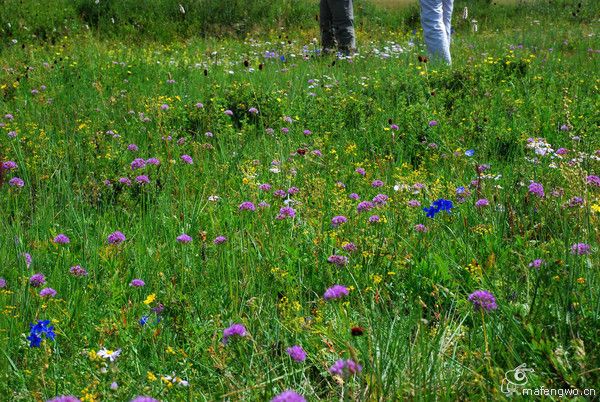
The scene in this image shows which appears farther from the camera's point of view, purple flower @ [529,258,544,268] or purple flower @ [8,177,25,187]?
purple flower @ [8,177,25,187]

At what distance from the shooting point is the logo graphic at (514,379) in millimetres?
1512

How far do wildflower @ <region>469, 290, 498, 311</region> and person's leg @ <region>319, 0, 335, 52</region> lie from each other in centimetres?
691

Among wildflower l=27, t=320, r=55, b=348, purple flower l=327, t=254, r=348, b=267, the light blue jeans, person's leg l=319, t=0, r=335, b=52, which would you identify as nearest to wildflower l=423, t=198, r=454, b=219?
purple flower l=327, t=254, r=348, b=267

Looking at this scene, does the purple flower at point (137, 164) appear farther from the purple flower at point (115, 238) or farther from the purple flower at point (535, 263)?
the purple flower at point (535, 263)

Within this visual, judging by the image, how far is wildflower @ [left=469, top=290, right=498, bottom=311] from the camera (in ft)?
5.84

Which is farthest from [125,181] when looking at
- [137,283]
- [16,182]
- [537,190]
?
[537,190]

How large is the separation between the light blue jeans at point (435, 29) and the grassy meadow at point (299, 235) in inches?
28.5

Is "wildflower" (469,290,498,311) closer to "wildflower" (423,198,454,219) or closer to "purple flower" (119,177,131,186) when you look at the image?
"wildflower" (423,198,454,219)

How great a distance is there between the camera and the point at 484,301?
5.91 feet

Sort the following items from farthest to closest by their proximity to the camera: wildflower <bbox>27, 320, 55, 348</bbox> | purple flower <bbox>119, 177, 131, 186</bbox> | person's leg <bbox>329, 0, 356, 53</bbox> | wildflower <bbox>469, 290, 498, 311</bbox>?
person's leg <bbox>329, 0, 356, 53</bbox>, purple flower <bbox>119, 177, 131, 186</bbox>, wildflower <bbox>469, 290, 498, 311</bbox>, wildflower <bbox>27, 320, 55, 348</bbox>

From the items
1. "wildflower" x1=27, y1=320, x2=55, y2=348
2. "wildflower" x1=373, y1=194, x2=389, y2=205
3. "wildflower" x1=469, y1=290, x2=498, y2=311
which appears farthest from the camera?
"wildflower" x1=373, y1=194, x2=389, y2=205

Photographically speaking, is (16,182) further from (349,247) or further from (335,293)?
(335,293)

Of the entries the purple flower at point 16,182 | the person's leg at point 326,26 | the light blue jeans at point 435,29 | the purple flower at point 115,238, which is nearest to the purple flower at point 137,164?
the purple flower at point 16,182

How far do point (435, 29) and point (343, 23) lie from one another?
6.44 feet
